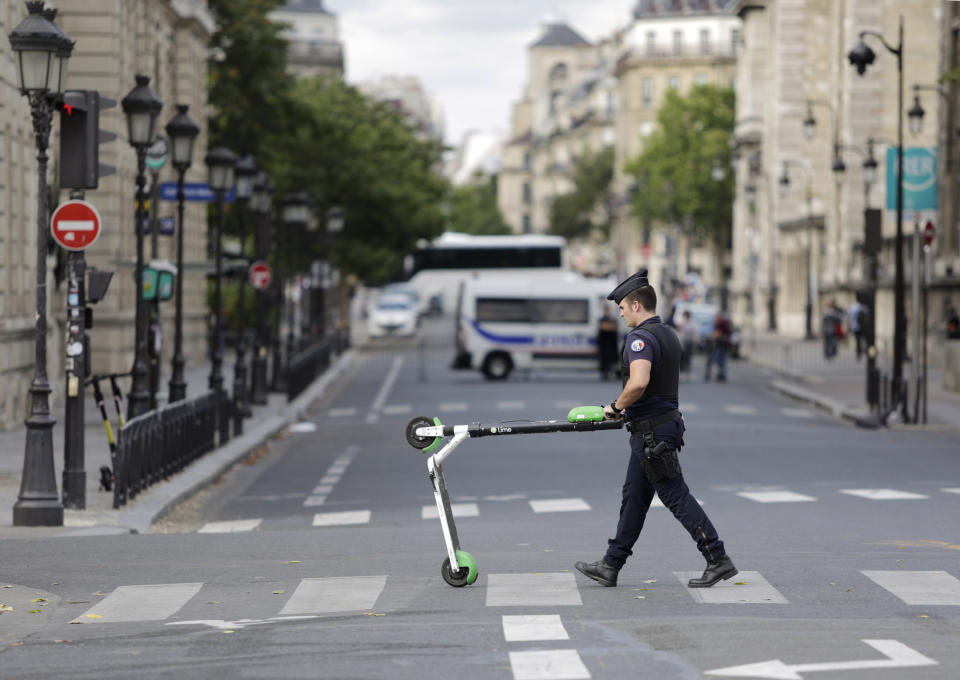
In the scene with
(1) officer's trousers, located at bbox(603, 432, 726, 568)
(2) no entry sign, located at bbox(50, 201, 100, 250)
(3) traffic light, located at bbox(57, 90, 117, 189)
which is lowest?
(1) officer's trousers, located at bbox(603, 432, 726, 568)

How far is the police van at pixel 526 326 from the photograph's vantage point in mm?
46094

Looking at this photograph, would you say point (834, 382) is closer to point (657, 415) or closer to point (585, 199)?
point (657, 415)

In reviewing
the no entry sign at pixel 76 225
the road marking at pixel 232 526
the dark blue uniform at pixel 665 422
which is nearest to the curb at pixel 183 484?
the road marking at pixel 232 526

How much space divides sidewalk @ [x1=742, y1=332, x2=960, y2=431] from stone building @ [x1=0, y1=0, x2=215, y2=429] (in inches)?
448

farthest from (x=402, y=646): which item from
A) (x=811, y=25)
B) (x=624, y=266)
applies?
(x=624, y=266)

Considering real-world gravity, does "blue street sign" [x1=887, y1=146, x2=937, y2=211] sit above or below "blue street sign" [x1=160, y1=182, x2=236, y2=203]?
above

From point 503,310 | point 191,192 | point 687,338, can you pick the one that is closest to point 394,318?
point 687,338

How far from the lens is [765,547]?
1233cm

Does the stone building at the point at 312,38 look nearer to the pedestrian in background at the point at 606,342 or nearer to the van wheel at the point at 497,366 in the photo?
the van wheel at the point at 497,366

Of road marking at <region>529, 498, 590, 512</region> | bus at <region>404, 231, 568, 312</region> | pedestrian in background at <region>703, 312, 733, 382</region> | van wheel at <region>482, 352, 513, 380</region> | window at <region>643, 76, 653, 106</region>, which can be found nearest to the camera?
road marking at <region>529, 498, 590, 512</region>

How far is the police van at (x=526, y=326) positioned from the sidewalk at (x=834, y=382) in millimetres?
4814

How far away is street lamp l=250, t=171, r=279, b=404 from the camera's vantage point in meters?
32.9

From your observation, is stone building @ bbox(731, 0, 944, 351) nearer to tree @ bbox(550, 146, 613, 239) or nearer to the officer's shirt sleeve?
the officer's shirt sleeve

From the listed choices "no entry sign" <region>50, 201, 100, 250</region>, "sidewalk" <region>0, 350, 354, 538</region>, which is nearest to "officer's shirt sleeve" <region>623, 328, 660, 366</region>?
"sidewalk" <region>0, 350, 354, 538</region>
